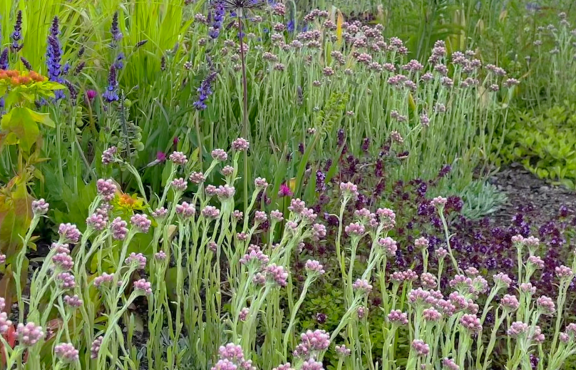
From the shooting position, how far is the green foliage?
168 inches

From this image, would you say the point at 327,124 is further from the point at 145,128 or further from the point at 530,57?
the point at 530,57

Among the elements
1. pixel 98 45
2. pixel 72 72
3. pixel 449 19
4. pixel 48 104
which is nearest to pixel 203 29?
pixel 98 45

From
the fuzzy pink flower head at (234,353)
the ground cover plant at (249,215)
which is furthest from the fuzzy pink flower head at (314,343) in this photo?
the fuzzy pink flower head at (234,353)

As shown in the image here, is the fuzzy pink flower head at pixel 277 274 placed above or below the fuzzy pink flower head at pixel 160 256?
above

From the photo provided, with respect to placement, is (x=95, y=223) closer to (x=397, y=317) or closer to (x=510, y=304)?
(x=397, y=317)

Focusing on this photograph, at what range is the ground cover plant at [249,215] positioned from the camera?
1775mm

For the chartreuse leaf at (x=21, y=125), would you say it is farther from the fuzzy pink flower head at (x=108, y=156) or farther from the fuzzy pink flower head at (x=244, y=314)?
the fuzzy pink flower head at (x=244, y=314)

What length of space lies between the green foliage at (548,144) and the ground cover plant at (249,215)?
26 millimetres

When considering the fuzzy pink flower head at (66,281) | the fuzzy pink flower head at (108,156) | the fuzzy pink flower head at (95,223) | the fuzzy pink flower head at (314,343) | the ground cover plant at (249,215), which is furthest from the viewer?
the fuzzy pink flower head at (108,156)

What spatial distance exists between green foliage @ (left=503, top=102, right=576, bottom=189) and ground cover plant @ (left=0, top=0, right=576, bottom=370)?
0.03m

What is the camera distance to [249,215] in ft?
10.4

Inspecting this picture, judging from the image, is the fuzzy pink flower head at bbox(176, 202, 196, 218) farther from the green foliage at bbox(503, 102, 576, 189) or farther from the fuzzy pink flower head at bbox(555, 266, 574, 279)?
the green foliage at bbox(503, 102, 576, 189)

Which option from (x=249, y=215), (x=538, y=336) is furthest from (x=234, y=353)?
(x=249, y=215)

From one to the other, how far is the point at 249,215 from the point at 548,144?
212 centimetres
